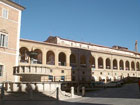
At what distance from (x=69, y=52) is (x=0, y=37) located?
18867mm

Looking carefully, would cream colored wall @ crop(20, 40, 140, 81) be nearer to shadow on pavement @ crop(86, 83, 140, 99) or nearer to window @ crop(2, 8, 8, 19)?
window @ crop(2, 8, 8, 19)

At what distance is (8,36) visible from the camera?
21.9 m

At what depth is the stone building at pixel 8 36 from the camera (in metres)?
20.7

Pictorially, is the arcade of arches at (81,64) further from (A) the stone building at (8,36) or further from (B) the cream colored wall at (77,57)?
(A) the stone building at (8,36)

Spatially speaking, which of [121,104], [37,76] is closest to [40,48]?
[37,76]

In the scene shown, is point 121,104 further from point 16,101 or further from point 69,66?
point 69,66

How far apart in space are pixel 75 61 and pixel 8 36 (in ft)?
67.3

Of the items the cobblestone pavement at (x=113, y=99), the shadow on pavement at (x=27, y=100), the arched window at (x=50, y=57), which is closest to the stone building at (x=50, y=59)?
the arched window at (x=50, y=57)

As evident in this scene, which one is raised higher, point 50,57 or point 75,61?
point 50,57

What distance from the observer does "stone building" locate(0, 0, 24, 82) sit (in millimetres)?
20720

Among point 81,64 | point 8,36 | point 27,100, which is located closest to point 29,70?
point 27,100

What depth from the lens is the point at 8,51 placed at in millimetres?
21547

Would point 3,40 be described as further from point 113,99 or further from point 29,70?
point 113,99

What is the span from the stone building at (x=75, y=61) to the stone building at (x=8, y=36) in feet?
10.4
